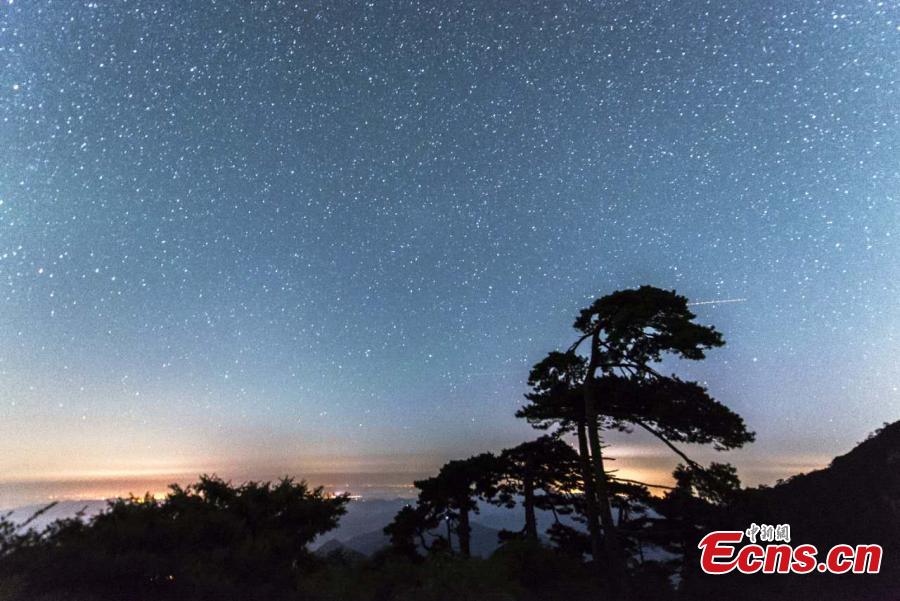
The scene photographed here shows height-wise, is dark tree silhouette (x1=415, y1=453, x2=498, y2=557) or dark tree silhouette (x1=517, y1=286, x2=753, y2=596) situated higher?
dark tree silhouette (x1=517, y1=286, x2=753, y2=596)

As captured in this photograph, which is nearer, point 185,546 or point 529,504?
point 185,546

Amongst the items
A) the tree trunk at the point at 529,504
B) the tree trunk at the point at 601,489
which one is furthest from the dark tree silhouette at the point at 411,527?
the tree trunk at the point at 601,489

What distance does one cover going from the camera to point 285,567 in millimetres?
11938

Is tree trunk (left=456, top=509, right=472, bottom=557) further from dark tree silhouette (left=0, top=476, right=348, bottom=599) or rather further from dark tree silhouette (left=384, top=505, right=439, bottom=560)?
dark tree silhouette (left=0, top=476, right=348, bottom=599)

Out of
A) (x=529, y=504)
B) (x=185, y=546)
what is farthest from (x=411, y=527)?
(x=185, y=546)

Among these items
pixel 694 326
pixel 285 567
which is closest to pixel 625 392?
→ pixel 694 326

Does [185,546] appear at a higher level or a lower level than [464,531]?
higher

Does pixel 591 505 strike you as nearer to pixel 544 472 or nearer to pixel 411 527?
pixel 544 472

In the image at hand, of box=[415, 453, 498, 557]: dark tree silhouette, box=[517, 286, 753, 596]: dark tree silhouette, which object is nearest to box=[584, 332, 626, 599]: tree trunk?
box=[517, 286, 753, 596]: dark tree silhouette

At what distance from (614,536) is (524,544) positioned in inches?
179

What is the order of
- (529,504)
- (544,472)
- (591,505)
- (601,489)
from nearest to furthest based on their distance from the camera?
(601,489), (591,505), (529,504), (544,472)

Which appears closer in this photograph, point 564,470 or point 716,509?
point 716,509

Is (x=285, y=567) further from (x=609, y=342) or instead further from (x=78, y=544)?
(x=609, y=342)

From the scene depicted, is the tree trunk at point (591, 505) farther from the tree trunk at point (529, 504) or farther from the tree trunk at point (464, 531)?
the tree trunk at point (464, 531)
